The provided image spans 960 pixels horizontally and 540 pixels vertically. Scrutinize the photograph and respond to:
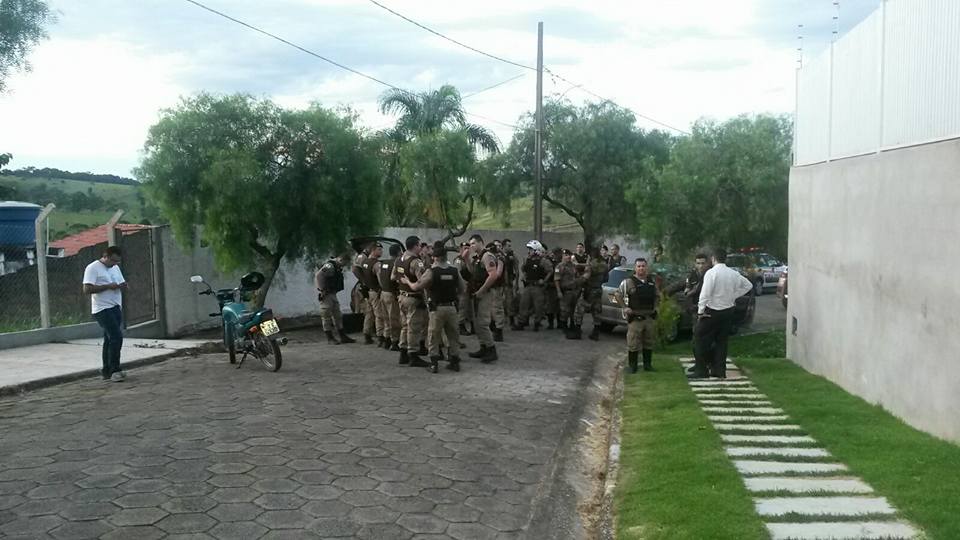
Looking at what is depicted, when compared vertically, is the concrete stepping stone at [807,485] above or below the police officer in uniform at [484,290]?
below

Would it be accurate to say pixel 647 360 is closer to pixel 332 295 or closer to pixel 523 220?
pixel 332 295

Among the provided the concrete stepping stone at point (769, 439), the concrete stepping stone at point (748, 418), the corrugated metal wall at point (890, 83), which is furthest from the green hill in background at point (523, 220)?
the concrete stepping stone at point (769, 439)

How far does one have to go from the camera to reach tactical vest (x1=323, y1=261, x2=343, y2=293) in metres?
13.5

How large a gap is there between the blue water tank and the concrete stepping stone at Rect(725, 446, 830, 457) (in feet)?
43.7

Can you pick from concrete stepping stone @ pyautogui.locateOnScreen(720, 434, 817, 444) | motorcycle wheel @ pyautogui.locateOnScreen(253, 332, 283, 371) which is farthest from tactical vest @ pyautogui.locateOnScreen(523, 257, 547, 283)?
concrete stepping stone @ pyautogui.locateOnScreen(720, 434, 817, 444)

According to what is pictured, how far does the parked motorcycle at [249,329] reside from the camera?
10539 mm

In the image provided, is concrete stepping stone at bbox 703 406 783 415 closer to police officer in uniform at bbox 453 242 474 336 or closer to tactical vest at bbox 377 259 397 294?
tactical vest at bbox 377 259 397 294

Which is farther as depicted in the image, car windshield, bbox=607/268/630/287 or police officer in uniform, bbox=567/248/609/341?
car windshield, bbox=607/268/630/287

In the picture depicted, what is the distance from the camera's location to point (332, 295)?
1383 centimetres

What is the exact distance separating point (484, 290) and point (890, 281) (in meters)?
6.17

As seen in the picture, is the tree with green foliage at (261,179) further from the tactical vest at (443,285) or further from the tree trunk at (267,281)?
the tactical vest at (443,285)

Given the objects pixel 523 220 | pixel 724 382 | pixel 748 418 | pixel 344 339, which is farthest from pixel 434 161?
pixel 523 220

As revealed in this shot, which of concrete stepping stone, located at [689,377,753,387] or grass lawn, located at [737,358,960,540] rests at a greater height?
grass lawn, located at [737,358,960,540]

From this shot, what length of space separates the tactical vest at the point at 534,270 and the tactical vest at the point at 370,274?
12.9 ft
